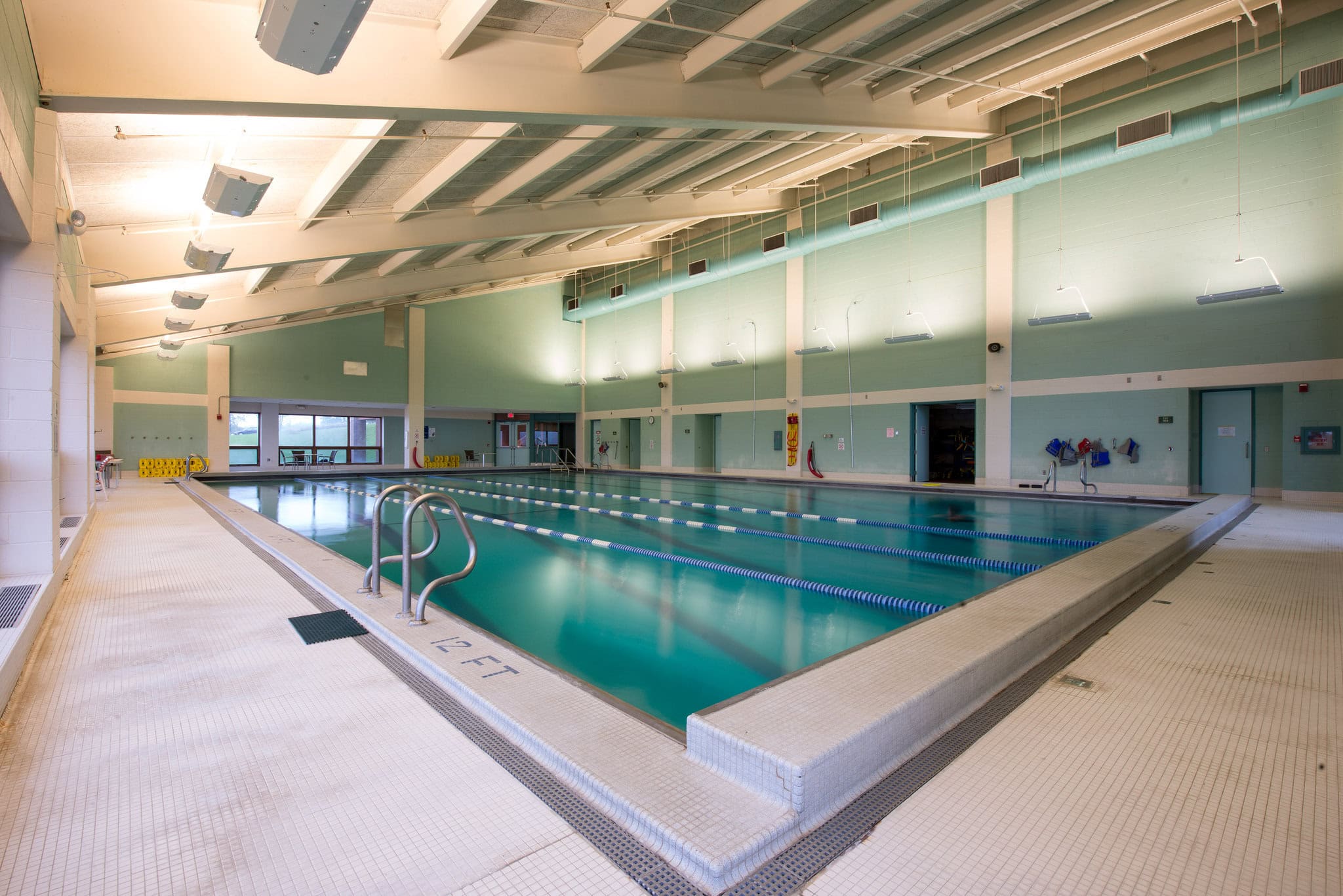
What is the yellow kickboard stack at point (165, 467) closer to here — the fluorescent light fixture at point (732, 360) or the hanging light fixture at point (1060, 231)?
the fluorescent light fixture at point (732, 360)

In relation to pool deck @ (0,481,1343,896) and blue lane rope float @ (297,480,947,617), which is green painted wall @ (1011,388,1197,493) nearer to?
blue lane rope float @ (297,480,947,617)

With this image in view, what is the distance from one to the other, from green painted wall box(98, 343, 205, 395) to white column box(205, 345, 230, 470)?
0.15 m

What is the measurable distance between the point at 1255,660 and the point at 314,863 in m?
3.55

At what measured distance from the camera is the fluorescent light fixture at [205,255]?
6168mm

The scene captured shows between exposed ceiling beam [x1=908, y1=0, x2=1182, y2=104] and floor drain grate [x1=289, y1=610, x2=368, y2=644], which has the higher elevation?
exposed ceiling beam [x1=908, y1=0, x2=1182, y2=104]

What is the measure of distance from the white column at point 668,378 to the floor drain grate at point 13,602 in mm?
15892

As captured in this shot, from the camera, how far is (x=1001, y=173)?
32.8 ft

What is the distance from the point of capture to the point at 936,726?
211 cm

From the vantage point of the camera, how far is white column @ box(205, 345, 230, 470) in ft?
52.1

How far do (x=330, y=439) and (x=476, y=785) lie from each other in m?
21.6

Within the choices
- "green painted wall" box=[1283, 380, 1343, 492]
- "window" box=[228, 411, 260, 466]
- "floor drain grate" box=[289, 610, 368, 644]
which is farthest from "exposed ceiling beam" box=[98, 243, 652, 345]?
"green painted wall" box=[1283, 380, 1343, 492]

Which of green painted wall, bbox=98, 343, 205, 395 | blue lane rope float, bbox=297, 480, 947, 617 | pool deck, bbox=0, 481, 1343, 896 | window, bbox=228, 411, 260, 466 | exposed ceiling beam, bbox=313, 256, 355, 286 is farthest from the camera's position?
window, bbox=228, 411, 260, 466

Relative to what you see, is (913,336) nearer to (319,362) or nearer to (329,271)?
(329,271)

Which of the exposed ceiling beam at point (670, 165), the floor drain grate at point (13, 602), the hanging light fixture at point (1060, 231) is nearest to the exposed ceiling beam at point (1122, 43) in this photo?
the hanging light fixture at point (1060, 231)
